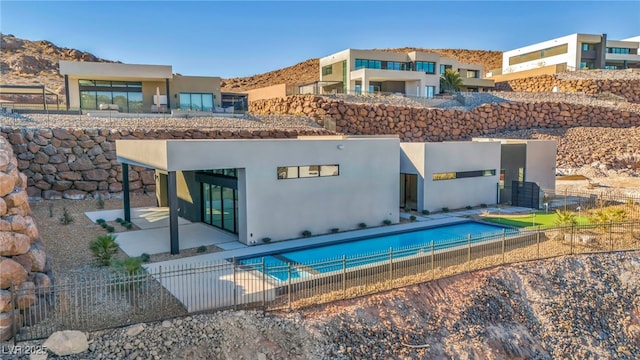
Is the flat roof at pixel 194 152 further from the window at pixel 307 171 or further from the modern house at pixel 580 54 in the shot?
the modern house at pixel 580 54

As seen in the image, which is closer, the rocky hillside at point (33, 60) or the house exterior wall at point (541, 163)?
the house exterior wall at point (541, 163)

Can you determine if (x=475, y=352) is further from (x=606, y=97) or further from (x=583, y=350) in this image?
(x=606, y=97)

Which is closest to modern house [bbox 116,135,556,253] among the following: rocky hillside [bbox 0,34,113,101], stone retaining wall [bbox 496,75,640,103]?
stone retaining wall [bbox 496,75,640,103]

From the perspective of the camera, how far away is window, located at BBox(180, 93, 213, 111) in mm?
34125

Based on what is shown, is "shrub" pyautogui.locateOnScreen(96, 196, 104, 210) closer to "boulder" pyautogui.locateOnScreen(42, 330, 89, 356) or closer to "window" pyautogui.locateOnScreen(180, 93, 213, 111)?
"boulder" pyautogui.locateOnScreen(42, 330, 89, 356)

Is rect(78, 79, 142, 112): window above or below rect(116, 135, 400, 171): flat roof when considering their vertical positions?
above

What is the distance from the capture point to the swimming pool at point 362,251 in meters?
11.1

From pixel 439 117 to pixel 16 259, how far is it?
32.3 metres

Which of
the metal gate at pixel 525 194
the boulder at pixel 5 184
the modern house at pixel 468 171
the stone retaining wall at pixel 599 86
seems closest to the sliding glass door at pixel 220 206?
the boulder at pixel 5 184

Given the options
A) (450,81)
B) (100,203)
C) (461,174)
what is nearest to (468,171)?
(461,174)

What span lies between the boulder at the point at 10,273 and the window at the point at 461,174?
1561 cm

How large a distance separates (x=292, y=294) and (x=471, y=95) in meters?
36.2

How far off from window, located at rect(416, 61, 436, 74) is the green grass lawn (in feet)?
97.6

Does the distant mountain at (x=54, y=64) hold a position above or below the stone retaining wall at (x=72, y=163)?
above
